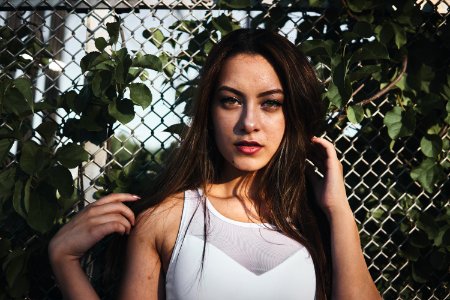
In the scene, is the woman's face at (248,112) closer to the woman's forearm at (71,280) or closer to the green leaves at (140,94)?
the green leaves at (140,94)

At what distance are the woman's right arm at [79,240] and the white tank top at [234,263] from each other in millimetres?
215

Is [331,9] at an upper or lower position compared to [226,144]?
upper

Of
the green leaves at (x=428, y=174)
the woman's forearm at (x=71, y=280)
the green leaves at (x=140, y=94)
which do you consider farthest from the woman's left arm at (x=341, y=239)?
the woman's forearm at (x=71, y=280)

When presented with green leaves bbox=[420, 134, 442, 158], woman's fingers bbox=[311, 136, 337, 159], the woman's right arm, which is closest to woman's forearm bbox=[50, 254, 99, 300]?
the woman's right arm

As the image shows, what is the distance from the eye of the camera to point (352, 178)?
2516 mm

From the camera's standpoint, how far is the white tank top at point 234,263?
1.81 meters

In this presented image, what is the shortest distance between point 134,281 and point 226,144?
0.54 m

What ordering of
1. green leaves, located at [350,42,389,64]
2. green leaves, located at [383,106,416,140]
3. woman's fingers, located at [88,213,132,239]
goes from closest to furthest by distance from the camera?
1. woman's fingers, located at [88,213,132,239]
2. green leaves, located at [350,42,389,64]
3. green leaves, located at [383,106,416,140]

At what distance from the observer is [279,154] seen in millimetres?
2031

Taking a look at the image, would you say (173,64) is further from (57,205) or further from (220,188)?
(57,205)

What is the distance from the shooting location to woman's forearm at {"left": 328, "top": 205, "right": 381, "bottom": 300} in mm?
1895

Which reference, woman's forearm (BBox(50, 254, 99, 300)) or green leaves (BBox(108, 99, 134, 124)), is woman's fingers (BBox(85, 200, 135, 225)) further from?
green leaves (BBox(108, 99, 134, 124))

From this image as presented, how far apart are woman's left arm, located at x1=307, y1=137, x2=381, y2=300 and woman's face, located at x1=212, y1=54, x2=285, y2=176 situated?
0.23 m

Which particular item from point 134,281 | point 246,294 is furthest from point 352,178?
point 134,281
